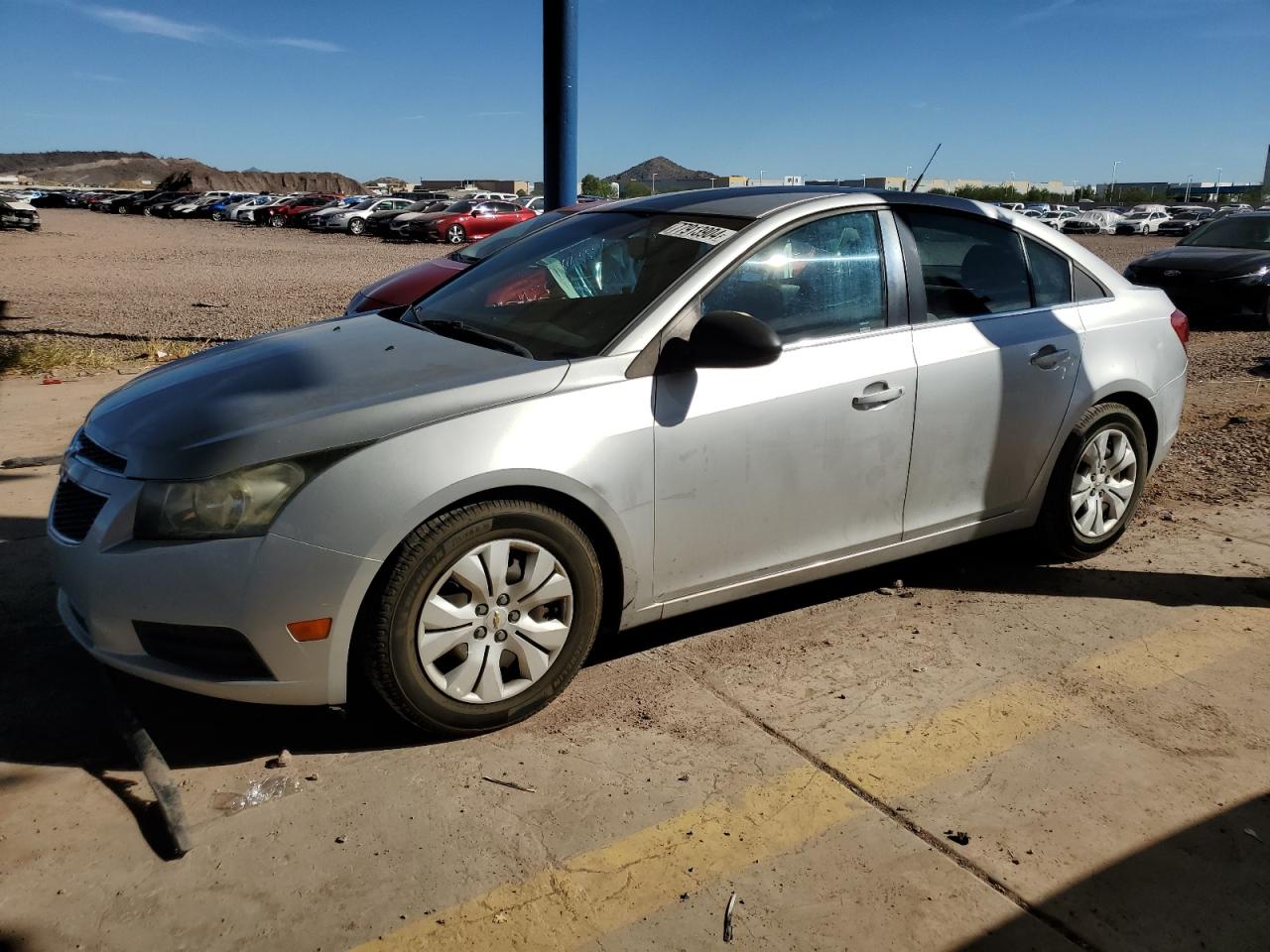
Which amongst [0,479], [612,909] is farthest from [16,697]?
[0,479]

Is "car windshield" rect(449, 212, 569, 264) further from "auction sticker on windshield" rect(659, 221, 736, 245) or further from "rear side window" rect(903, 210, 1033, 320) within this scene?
"rear side window" rect(903, 210, 1033, 320)

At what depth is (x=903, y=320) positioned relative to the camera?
12.6 ft

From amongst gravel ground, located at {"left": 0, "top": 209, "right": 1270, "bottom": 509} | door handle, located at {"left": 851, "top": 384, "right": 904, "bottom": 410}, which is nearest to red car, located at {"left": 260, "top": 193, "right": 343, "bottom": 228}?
gravel ground, located at {"left": 0, "top": 209, "right": 1270, "bottom": 509}

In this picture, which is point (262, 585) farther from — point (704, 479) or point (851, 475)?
point (851, 475)

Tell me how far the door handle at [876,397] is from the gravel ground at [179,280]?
8512mm

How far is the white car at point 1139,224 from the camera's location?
182ft

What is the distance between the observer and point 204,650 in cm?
283

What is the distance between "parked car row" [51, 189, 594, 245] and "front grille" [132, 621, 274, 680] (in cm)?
1493

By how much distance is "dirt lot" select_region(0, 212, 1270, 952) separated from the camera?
242 cm

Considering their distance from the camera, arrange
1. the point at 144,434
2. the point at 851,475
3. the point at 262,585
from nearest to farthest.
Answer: the point at 262,585, the point at 144,434, the point at 851,475

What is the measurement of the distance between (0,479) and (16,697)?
8.85ft

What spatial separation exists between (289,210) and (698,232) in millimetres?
49133

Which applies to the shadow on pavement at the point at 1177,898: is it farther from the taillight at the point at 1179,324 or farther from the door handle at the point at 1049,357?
the taillight at the point at 1179,324

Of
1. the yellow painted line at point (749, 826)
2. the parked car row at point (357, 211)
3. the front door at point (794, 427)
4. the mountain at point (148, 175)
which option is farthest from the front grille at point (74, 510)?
the mountain at point (148, 175)
